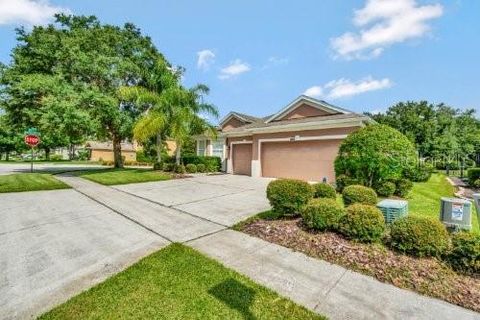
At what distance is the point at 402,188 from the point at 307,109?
848 cm

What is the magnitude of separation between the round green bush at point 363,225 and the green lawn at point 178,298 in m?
2.30

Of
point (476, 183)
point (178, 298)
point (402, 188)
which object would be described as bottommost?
point (476, 183)

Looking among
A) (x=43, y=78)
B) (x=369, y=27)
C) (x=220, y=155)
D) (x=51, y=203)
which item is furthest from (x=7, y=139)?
(x=369, y=27)

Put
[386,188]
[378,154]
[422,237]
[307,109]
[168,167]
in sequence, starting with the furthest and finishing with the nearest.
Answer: [168,167] → [307,109] → [386,188] → [378,154] → [422,237]

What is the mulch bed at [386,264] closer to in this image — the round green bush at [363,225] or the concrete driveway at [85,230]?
the round green bush at [363,225]

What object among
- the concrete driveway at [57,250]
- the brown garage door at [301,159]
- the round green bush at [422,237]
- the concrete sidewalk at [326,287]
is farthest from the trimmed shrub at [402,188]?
the concrete driveway at [57,250]

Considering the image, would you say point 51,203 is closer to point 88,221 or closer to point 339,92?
point 88,221

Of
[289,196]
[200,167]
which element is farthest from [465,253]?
[200,167]

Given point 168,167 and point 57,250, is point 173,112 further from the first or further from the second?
point 57,250

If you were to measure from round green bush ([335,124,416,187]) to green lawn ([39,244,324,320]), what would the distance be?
721cm

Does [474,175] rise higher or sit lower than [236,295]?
higher

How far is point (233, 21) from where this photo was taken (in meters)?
12.2

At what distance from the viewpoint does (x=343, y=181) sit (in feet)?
32.8

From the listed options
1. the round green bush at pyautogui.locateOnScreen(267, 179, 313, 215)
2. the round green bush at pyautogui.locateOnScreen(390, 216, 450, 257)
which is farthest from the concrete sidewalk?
the round green bush at pyautogui.locateOnScreen(267, 179, 313, 215)
